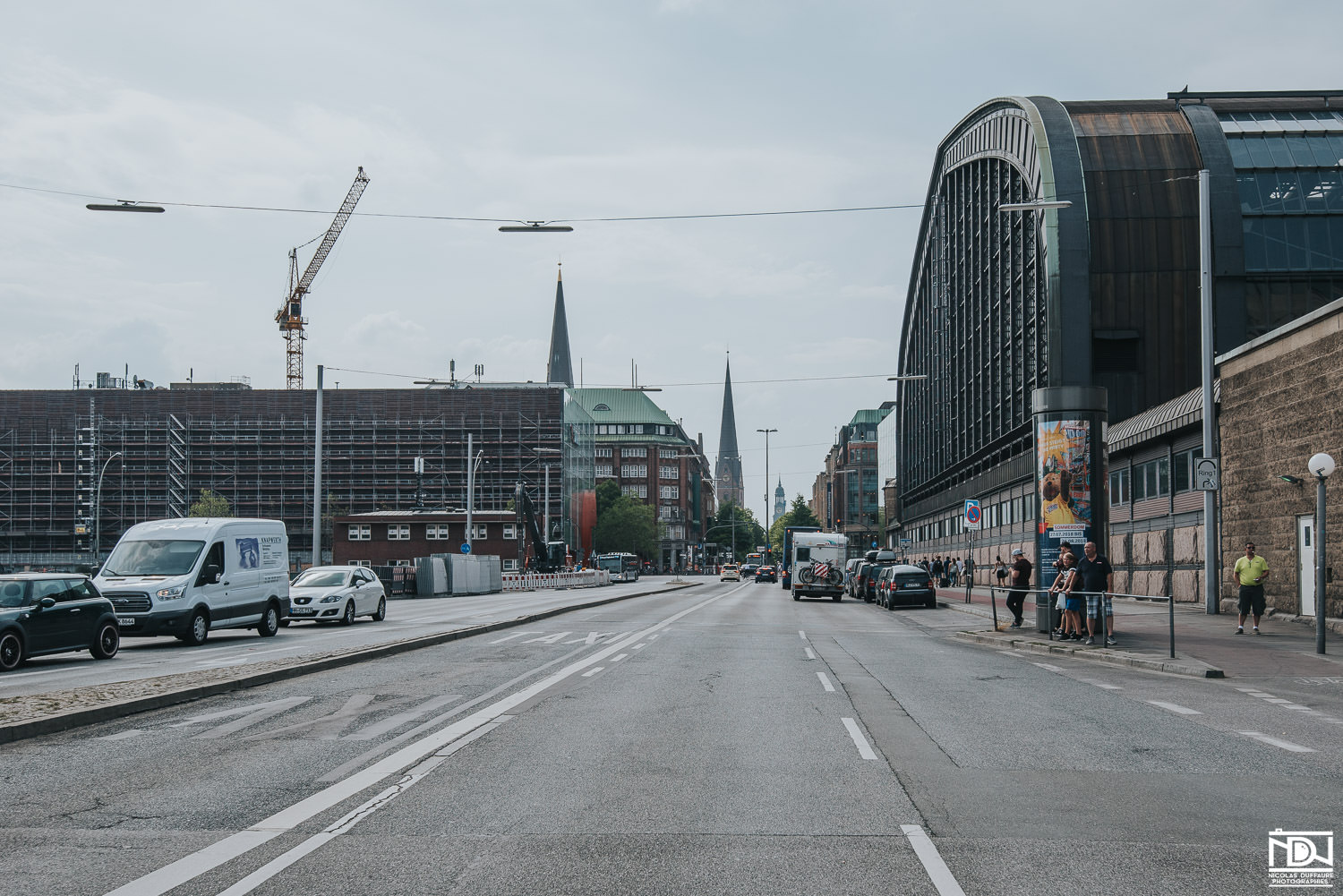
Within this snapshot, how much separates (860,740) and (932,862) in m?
4.05

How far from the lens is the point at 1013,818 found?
6957 mm

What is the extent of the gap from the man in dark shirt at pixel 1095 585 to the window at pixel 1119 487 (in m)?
20.0

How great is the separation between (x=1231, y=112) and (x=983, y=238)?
16.7m

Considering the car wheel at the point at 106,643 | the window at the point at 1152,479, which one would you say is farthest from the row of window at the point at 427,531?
the car wheel at the point at 106,643

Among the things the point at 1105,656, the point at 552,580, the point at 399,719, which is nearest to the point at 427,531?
the point at 552,580

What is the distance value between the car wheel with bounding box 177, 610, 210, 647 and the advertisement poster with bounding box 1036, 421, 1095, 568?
16.3m

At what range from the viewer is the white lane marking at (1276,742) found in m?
9.77

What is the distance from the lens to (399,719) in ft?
36.4

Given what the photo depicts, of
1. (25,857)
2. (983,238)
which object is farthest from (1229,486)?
(983,238)

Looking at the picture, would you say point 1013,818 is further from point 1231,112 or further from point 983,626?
point 1231,112

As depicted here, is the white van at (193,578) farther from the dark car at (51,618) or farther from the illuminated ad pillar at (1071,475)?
the illuminated ad pillar at (1071,475)

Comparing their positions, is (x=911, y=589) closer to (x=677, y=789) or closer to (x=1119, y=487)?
(x=1119, y=487)

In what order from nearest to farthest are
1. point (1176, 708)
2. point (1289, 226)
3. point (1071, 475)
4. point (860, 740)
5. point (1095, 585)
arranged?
point (860, 740) < point (1176, 708) < point (1095, 585) < point (1071, 475) < point (1289, 226)

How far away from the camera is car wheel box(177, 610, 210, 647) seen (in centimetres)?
2177
